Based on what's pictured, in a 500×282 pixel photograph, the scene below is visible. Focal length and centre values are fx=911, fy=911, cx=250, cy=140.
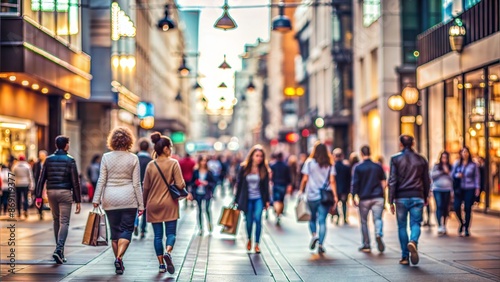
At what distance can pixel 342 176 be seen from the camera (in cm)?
2180

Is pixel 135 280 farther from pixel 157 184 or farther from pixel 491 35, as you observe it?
pixel 491 35

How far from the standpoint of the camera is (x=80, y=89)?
29.1m

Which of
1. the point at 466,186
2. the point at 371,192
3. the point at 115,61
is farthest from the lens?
the point at 115,61

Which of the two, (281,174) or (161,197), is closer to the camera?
(161,197)

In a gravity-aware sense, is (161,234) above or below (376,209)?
below

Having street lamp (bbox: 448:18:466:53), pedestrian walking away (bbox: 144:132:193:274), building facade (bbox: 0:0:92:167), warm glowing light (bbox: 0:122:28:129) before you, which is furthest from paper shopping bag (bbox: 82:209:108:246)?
street lamp (bbox: 448:18:466:53)

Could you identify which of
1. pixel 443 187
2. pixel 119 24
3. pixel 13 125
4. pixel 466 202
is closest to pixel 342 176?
pixel 443 187

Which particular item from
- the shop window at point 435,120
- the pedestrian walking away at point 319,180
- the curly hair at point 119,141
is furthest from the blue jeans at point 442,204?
the shop window at point 435,120

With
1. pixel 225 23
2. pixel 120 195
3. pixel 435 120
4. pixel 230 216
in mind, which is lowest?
pixel 230 216

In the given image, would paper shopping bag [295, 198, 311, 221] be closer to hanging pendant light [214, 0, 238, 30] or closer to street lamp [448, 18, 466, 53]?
hanging pendant light [214, 0, 238, 30]

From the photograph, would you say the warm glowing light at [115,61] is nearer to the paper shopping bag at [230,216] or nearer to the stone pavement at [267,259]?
the stone pavement at [267,259]

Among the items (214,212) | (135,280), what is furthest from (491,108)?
(135,280)

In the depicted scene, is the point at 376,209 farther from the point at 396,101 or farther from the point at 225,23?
the point at 396,101

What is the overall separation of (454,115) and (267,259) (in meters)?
14.0
